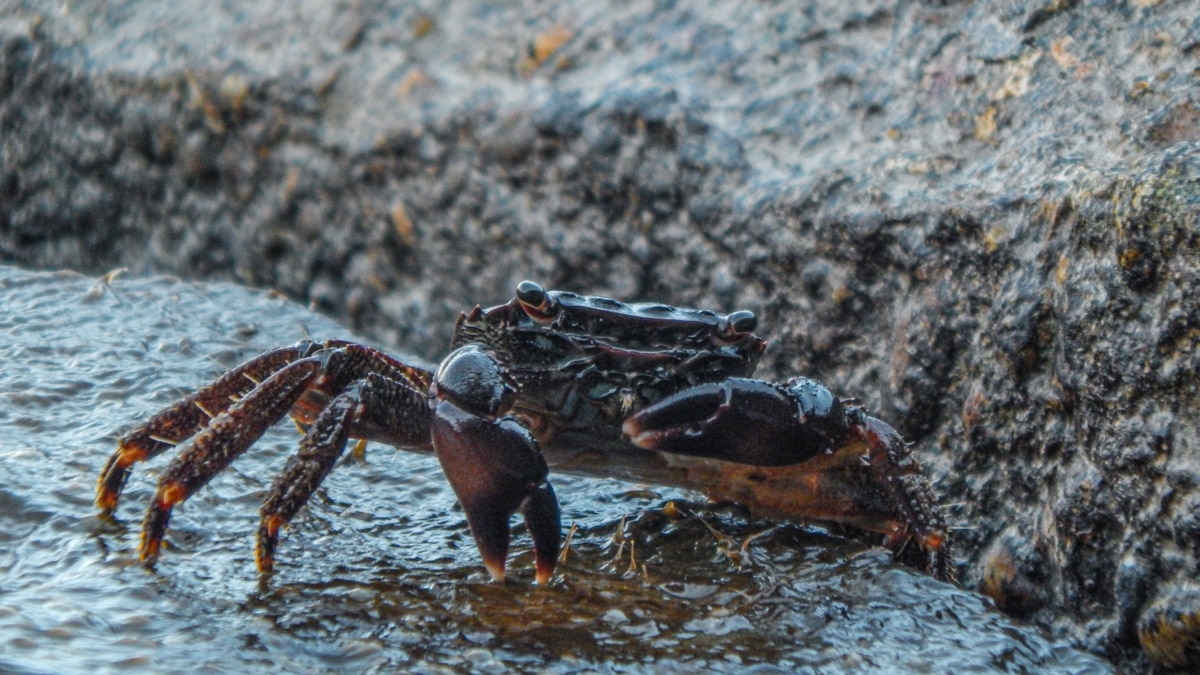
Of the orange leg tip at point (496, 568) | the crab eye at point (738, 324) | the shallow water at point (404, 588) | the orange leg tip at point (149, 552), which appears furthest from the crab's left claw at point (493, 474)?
the crab eye at point (738, 324)

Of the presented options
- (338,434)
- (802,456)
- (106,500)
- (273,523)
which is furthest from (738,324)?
(106,500)

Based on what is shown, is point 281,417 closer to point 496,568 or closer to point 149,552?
point 149,552

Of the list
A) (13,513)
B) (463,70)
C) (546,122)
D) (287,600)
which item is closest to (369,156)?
(463,70)

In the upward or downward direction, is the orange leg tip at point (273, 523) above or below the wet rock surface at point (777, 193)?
below

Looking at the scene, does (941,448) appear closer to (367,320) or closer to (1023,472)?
(1023,472)

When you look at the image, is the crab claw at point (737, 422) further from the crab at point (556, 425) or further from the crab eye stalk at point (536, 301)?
the crab eye stalk at point (536, 301)
